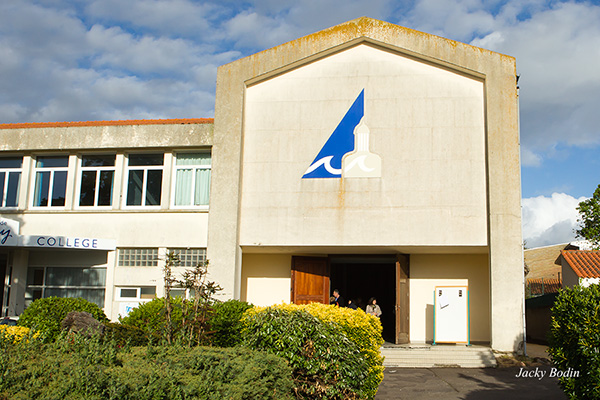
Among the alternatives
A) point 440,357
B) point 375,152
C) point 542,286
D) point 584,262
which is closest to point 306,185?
point 375,152

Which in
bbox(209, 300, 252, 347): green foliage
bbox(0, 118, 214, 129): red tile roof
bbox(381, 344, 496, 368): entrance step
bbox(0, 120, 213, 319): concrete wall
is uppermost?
bbox(0, 118, 214, 129): red tile roof

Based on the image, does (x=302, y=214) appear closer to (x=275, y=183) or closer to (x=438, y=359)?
(x=275, y=183)

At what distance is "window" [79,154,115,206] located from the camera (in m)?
18.1

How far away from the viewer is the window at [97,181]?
1811 cm

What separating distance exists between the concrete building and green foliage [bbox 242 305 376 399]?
26.2ft

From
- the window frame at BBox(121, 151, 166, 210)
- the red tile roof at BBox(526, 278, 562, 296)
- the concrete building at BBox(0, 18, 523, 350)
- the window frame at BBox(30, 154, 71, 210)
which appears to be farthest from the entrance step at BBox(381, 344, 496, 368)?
the red tile roof at BBox(526, 278, 562, 296)

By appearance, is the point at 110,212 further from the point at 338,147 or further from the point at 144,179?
the point at 338,147

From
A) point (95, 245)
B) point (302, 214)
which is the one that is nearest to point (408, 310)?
point (302, 214)

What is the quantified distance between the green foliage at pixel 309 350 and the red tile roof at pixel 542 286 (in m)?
24.7

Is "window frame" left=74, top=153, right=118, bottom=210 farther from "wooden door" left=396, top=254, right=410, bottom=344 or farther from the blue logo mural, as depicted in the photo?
"wooden door" left=396, top=254, right=410, bottom=344

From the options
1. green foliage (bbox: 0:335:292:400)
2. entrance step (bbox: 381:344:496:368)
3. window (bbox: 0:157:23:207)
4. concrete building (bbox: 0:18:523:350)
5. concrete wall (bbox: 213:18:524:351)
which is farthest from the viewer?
window (bbox: 0:157:23:207)

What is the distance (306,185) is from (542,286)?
19548 millimetres

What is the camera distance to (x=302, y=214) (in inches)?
647

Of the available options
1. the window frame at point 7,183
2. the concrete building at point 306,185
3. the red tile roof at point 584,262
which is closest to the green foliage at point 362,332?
the concrete building at point 306,185
